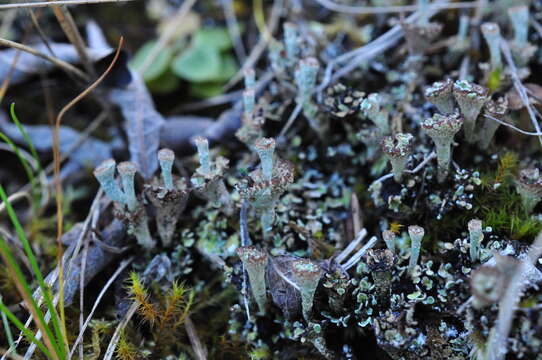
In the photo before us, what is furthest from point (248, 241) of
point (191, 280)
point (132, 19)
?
point (132, 19)

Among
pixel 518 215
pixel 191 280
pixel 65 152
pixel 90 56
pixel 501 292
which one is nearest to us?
pixel 501 292

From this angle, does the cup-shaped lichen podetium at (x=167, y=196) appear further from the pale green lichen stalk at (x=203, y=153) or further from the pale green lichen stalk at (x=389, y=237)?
the pale green lichen stalk at (x=389, y=237)

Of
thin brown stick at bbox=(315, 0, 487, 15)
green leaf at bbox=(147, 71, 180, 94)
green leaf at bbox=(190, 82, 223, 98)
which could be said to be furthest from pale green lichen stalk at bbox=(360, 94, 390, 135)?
green leaf at bbox=(147, 71, 180, 94)

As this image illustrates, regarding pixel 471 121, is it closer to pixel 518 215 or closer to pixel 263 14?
pixel 518 215

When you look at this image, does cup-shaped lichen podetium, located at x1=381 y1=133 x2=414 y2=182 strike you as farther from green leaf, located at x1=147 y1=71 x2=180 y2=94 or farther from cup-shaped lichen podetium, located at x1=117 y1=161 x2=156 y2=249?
green leaf, located at x1=147 y1=71 x2=180 y2=94

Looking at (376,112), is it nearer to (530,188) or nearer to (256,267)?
(530,188)

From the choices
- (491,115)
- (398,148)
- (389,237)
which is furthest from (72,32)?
(491,115)
